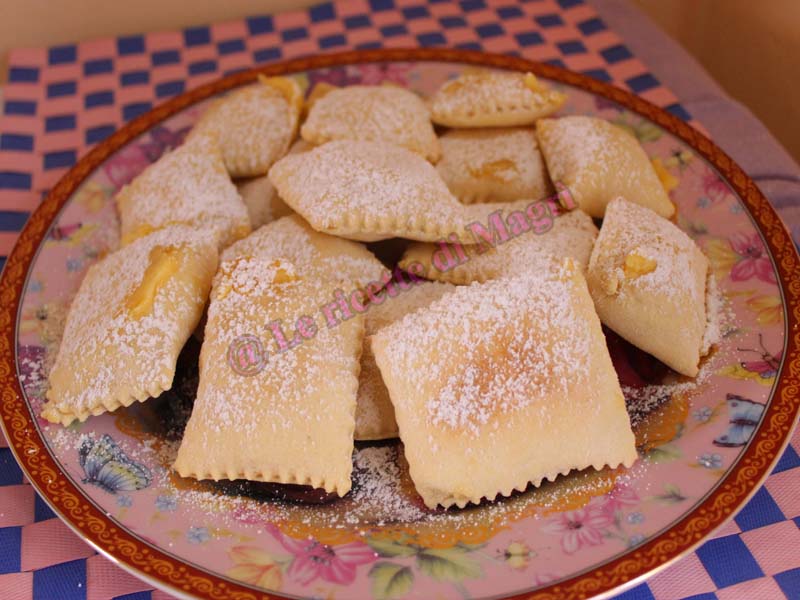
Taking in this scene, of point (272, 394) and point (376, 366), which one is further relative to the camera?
point (376, 366)

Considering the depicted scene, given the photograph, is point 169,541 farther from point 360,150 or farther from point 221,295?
point 360,150

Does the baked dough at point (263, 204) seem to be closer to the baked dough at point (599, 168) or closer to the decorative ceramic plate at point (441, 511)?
the decorative ceramic plate at point (441, 511)

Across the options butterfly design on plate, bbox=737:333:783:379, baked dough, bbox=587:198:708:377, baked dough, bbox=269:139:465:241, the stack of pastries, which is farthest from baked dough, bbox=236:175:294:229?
butterfly design on plate, bbox=737:333:783:379

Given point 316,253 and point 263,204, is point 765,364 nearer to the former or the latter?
point 316,253

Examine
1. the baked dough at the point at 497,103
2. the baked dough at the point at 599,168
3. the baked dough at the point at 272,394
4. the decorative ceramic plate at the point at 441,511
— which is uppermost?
the baked dough at the point at 497,103

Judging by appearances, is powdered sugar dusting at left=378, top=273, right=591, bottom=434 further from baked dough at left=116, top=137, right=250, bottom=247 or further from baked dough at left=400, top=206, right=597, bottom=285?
baked dough at left=116, top=137, right=250, bottom=247

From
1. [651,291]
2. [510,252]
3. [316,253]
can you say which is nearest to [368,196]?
[316,253]

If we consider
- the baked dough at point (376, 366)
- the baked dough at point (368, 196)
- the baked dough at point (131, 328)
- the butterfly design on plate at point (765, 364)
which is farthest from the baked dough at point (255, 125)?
the butterfly design on plate at point (765, 364)
